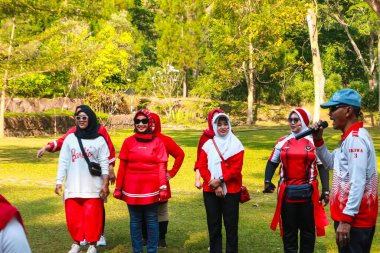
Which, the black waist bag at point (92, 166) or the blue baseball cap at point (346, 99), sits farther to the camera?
the black waist bag at point (92, 166)

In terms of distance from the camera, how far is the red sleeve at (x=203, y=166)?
7129 millimetres

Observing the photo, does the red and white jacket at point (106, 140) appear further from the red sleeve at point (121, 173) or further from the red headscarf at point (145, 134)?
the red headscarf at point (145, 134)

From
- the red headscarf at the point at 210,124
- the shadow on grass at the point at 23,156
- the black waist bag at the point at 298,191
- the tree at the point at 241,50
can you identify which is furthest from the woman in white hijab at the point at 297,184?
the tree at the point at 241,50

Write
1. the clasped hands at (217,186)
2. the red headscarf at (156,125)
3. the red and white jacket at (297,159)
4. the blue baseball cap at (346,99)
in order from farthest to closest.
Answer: the red headscarf at (156,125) < the clasped hands at (217,186) < the red and white jacket at (297,159) < the blue baseball cap at (346,99)

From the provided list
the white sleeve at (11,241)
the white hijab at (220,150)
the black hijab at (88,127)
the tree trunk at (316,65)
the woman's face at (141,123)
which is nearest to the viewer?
the white sleeve at (11,241)

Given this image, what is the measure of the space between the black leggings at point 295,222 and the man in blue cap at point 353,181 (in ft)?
5.88

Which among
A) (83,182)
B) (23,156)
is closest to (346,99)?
(83,182)

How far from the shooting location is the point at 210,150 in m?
7.12

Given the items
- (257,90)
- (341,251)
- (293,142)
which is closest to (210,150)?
(293,142)

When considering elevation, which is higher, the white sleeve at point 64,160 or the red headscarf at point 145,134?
the red headscarf at point 145,134

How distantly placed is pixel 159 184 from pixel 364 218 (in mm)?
3243

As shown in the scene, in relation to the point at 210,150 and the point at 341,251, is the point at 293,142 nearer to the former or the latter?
the point at 210,150

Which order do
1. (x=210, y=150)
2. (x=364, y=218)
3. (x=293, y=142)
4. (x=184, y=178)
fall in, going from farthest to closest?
(x=184, y=178), (x=210, y=150), (x=293, y=142), (x=364, y=218)

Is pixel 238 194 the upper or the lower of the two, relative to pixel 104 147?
lower
